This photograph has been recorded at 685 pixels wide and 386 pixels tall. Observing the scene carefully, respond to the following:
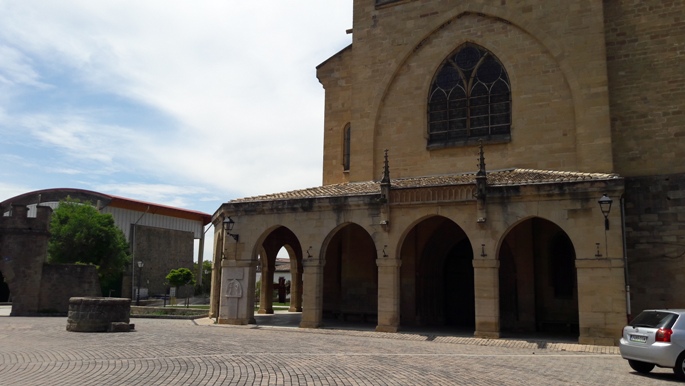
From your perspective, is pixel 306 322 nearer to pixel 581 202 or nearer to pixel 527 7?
pixel 581 202

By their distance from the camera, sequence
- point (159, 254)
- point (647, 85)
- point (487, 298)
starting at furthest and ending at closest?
point (159, 254) < point (647, 85) < point (487, 298)

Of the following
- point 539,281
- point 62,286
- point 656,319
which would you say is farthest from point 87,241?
point 656,319

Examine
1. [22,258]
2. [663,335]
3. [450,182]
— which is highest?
[450,182]

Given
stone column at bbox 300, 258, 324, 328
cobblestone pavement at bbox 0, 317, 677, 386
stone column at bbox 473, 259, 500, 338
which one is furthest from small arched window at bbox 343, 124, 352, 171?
cobblestone pavement at bbox 0, 317, 677, 386

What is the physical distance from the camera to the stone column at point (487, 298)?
1691 centimetres

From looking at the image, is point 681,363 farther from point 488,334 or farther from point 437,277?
point 437,277

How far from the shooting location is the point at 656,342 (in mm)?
10539

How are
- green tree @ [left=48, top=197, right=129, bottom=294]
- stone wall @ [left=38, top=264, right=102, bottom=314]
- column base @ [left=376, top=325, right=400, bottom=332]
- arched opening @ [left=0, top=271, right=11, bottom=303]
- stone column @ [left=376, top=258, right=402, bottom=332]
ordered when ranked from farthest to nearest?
arched opening @ [left=0, top=271, right=11, bottom=303]
green tree @ [left=48, top=197, right=129, bottom=294]
stone wall @ [left=38, top=264, right=102, bottom=314]
stone column @ [left=376, top=258, right=402, bottom=332]
column base @ [left=376, top=325, right=400, bottom=332]

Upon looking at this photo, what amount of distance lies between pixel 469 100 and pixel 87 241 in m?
28.3

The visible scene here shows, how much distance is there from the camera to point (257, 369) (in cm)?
1004

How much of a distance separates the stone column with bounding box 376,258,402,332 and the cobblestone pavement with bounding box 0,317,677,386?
90 cm

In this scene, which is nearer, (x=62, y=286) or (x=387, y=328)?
(x=387, y=328)

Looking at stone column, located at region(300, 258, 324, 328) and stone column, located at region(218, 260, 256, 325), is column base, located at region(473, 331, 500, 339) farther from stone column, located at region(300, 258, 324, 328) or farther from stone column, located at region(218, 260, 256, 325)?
stone column, located at region(218, 260, 256, 325)

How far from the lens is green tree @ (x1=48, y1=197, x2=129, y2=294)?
38.7 m
